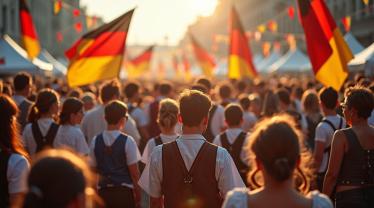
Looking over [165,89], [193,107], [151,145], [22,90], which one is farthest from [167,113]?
[165,89]

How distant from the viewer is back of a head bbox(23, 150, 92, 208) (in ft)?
8.97

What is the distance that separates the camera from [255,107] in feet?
42.4

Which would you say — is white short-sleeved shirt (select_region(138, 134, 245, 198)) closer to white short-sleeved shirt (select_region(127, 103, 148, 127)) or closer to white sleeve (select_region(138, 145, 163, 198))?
white sleeve (select_region(138, 145, 163, 198))

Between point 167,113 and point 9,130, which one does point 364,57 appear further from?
point 9,130

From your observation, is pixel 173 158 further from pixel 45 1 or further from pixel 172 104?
pixel 45 1

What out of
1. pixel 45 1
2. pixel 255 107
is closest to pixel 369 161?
pixel 255 107

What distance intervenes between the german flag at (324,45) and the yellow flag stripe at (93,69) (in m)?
3.52

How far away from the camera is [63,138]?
7.69m

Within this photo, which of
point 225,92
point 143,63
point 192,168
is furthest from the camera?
point 143,63

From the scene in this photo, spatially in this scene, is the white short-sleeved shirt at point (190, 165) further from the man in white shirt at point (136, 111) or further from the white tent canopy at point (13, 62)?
the white tent canopy at point (13, 62)

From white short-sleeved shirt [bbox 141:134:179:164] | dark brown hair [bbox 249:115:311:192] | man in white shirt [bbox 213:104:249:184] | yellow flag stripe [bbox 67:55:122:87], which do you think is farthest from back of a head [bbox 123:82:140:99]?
dark brown hair [bbox 249:115:311:192]

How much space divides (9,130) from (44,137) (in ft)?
8.10

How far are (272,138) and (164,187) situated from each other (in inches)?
73.4

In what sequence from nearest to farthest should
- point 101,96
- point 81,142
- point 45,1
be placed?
point 81,142 < point 101,96 < point 45,1
